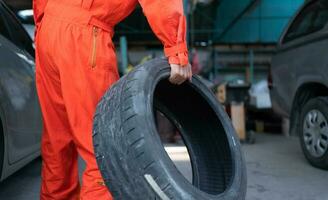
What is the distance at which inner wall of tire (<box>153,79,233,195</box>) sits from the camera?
296 centimetres

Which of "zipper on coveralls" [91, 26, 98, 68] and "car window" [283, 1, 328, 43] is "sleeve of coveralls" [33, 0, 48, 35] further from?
"car window" [283, 1, 328, 43]

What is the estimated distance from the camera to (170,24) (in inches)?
98.1

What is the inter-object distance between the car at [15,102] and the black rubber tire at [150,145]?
955 millimetres

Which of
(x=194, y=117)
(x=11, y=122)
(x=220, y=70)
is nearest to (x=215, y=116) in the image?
(x=194, y=117)

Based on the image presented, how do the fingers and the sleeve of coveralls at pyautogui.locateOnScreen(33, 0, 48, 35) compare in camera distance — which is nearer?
the fingers

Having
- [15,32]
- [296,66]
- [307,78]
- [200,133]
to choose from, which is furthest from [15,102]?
[296,66]

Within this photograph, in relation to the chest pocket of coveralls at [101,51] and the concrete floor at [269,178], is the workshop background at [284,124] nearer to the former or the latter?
the concrete floor at [269,178]

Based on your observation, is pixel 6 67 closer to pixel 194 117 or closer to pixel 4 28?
pixel 4 28

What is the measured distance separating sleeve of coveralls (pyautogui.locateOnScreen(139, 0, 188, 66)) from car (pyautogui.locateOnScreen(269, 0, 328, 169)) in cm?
233

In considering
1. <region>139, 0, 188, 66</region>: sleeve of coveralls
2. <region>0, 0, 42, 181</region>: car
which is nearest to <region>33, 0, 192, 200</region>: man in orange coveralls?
<region>139, 0, 188, 66</region>: sleeve of coveralls

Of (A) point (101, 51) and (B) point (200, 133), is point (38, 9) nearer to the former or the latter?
(A) point (101, 51)

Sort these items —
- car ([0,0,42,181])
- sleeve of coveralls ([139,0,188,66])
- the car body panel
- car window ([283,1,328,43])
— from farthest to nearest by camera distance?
1. car window ([283,1,328,43])
2. the car body panel
3. car ([0,0,42,181])
4. sleeve of coveralls ([139,0,188,66])

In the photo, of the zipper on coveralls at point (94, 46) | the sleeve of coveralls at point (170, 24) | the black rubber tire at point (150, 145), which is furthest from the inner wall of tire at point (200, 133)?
the zipper on coveralls at point (94, 46)

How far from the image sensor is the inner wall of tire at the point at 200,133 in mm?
2955
